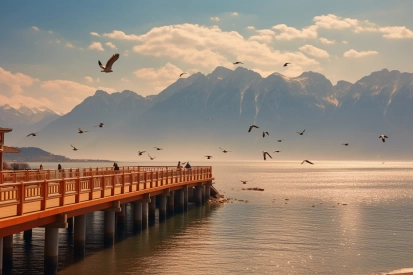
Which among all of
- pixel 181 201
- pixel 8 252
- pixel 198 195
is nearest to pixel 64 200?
pixel 8 252

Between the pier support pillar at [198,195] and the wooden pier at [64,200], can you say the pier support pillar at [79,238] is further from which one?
the pier support pillar at [198,195]

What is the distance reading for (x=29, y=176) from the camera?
1428 inches

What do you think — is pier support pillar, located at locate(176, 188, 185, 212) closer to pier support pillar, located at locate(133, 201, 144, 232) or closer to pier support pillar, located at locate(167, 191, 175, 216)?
pier support pillar, located at locate(167, 191, 175, 216)

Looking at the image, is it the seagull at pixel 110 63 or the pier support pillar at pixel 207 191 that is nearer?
the seagull at pixel 110 63

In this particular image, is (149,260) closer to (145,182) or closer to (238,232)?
(145,182)

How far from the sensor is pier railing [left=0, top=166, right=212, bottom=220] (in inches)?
899

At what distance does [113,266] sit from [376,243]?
2024 centimetres

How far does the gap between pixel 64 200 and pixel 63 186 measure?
963 millimetres

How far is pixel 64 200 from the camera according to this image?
88.1 ft

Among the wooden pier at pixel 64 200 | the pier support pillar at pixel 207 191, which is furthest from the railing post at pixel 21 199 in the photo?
the pier support pillar at pixel 207 191

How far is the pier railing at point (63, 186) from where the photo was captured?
899 inches

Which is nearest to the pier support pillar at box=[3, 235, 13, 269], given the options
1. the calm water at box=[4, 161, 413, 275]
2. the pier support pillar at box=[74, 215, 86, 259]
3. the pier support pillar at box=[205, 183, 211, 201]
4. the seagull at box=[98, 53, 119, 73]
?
the calm water at box=[4, 161, 413, 275]

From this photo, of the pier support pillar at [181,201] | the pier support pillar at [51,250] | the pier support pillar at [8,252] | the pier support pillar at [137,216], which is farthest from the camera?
the pier support pillar at [181,201]

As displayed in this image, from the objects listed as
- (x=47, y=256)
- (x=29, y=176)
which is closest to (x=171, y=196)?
(x=29, y=176)
